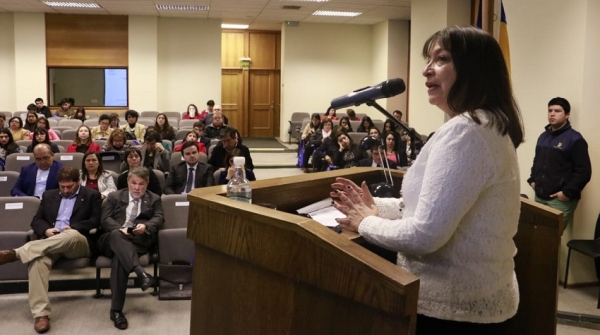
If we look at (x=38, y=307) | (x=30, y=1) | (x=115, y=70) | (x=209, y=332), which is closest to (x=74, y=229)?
(x=38, y=307)

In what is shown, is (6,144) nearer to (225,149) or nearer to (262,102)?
(225,149)

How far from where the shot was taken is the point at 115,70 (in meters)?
14.3

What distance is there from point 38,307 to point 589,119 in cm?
425

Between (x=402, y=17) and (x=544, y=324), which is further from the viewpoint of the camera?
(x=402, y=17)

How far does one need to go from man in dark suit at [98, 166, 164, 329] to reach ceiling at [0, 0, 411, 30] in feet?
25.8

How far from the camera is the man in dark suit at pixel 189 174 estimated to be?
614cm

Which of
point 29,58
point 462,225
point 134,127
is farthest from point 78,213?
point 29,58

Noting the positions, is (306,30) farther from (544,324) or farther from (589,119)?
(544,324)

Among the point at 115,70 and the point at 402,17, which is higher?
the point at 402,17

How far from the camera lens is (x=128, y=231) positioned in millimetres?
4527

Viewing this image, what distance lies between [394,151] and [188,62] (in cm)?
843

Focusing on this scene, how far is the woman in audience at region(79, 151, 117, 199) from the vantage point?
5.68 metres

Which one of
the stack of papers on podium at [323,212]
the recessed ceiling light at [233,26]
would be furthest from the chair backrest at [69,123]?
the stack of papers on podium at [323,212]

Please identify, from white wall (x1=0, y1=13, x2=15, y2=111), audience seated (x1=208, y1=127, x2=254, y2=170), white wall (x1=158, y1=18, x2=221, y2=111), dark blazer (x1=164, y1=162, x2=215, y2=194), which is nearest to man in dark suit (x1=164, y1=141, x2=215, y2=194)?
dark blazer (x1=164, y1=162, x2=215, y2=194)
